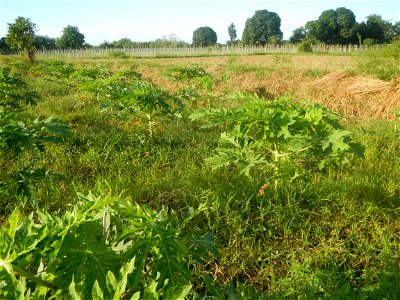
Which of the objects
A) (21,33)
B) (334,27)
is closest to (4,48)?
(21,33)

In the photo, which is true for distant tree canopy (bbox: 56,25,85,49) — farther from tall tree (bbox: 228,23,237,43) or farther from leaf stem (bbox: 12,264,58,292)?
leaf stem (bbox: 12,264,58,292)

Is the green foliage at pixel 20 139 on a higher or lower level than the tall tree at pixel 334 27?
lower

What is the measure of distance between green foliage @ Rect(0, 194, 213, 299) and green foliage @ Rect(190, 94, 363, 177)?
1779 mm

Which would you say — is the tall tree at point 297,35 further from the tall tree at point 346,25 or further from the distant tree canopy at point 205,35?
the distant tree canopy at point 205,35

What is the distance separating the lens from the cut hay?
8.09 metres

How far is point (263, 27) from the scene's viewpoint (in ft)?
266

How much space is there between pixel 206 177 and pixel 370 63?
8610mm

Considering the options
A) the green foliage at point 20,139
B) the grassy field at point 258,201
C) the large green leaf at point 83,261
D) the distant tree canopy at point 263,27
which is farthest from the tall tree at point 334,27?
the large green leaf at point 83,261

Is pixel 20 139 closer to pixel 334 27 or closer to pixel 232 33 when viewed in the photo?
pixel 334 27

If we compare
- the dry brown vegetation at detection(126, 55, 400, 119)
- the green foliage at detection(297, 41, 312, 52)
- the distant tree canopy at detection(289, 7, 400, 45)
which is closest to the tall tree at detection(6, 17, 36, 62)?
the dry brown vegetation at detection(126, 55, 400, 119)

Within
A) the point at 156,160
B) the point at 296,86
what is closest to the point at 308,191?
the point at 156,160

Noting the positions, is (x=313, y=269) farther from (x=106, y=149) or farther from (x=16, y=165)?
(x=16, y=165)

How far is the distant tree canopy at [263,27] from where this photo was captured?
3162 inches

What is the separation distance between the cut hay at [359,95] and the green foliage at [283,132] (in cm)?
548
